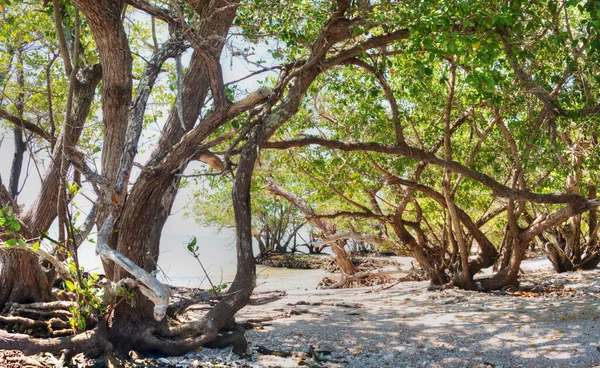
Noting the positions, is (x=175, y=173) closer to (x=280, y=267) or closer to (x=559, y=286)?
(x=559, y=286)

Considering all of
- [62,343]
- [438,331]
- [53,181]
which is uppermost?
[53,181]

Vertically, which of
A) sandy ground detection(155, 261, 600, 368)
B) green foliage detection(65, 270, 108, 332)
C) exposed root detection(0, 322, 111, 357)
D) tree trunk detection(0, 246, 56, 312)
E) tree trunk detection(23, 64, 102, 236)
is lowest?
sandy ground detection(155, 261, 600, 368)

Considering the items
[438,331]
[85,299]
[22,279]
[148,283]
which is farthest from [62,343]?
[438,331]

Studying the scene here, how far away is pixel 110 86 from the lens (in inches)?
225

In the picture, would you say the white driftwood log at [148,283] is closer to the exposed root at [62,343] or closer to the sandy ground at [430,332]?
the exposed root at [62,343]

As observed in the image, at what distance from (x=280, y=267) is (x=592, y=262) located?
17.7m

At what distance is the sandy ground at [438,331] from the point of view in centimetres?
556

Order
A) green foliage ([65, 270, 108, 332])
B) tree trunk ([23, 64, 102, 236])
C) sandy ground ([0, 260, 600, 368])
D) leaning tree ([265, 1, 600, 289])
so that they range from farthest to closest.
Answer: tree trunk ([23, 64, 102, 236]), leaning tree ([265, 1, 600, 289]), sandy ground ([0, 260, 600, 368]), green foliage ([65, 270, 108, 332])

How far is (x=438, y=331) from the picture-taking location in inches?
270

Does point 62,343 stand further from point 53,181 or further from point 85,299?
point 53,181

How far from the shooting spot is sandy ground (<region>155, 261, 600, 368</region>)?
556 centimetres

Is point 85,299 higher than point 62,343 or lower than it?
higher

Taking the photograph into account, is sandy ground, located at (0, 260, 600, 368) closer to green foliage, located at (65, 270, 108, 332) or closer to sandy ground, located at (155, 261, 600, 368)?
sandy ground, located at (155, 261, 600, 368)

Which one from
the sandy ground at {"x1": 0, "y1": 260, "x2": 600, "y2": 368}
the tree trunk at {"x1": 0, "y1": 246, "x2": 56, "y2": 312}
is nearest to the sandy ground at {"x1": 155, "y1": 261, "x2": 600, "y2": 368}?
the sandy ground at {"x1": 0, "y1": 260, "x2": 600, "y2": 368}
